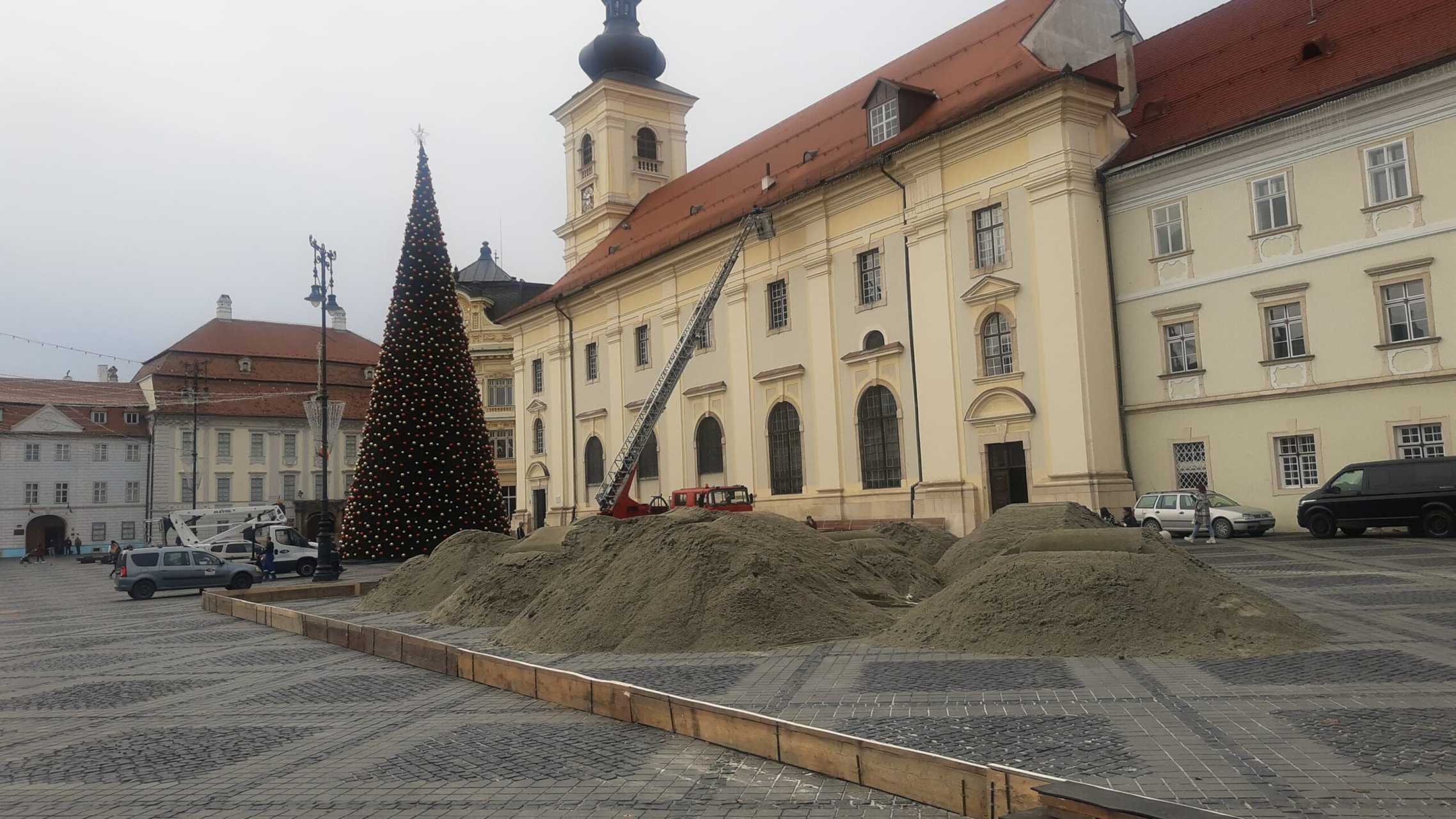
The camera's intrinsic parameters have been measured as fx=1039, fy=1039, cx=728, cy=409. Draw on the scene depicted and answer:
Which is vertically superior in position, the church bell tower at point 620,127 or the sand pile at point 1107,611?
the church bell tower at point 620,127

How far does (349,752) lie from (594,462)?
38.5m

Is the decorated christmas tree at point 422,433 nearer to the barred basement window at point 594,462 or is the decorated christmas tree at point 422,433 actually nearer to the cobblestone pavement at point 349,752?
the barred basement window at point 594,462

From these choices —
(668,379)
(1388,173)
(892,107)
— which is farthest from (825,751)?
(668,379)

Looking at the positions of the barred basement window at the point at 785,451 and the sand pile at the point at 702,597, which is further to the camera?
the barred basement window at the point at 785,451

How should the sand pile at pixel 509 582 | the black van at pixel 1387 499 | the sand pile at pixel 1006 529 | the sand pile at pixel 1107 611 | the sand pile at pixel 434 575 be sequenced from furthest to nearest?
the black van at pixel 1387 499 → the sand pile at pixel 434 575 → the sand pile at pixel 1006 529 → the sand pile at pixel 509 582 → the sand pile at pixel 1107 611

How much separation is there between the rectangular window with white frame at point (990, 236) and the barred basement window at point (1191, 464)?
261 inches

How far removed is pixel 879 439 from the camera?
31281 mm

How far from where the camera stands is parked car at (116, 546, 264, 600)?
2408 centimetres

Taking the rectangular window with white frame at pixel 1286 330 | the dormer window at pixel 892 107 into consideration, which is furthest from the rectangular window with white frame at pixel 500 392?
the rectangular window with white frame at pixel 1286 330

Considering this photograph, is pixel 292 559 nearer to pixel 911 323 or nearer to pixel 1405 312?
pixel 911 323

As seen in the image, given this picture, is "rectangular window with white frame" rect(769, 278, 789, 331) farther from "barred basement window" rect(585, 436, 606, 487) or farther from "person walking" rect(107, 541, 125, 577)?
"person walking" rect(107, 541, 125, 577)

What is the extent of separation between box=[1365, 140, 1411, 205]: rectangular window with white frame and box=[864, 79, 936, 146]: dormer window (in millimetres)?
12244

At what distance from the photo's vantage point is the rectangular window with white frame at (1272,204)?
78.0ft

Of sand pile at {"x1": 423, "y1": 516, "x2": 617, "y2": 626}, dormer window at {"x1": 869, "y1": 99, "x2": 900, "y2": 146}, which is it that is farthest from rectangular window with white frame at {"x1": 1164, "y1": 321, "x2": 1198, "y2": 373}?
sand pile at {"x1": 423, "y1": 516, "x2": 617, "y2": 626}
